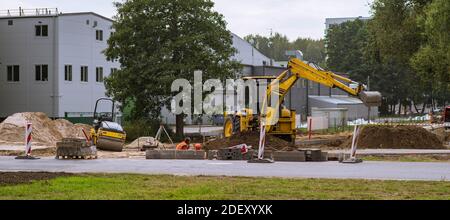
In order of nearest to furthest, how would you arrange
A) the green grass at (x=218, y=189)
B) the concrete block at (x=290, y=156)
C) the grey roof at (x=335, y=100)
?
the green grass at (x=218, y=189), the concrete block at (x=290, y=156), the grey roof at (x=335, y=100)

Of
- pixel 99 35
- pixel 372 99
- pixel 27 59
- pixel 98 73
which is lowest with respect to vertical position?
pixel 372 99

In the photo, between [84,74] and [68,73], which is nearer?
[68,73]

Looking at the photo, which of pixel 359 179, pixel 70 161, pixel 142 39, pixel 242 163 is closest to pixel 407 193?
pixel 359 179

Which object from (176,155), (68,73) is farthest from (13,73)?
(176,155)

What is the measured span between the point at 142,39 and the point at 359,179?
109 feet

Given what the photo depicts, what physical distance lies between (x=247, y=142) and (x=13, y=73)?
37.5 metres

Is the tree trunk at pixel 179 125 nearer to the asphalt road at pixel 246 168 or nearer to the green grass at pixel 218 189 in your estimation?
the asphalt road at pixel 246 168

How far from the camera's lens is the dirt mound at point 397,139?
1352 inches

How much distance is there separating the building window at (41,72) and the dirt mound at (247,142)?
3393 centimetres

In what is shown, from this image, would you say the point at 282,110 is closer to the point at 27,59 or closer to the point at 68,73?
the point at 68,73

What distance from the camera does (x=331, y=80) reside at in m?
32.6

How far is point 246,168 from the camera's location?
2081 centimetres

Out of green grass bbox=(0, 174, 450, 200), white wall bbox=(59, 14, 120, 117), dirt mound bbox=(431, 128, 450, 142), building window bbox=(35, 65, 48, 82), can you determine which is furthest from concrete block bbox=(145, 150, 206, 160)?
building window bbox=(35, 65, 48, 82)

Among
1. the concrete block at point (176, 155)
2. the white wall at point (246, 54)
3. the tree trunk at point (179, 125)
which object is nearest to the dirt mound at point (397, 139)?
the concrete block at point (176, 155)
